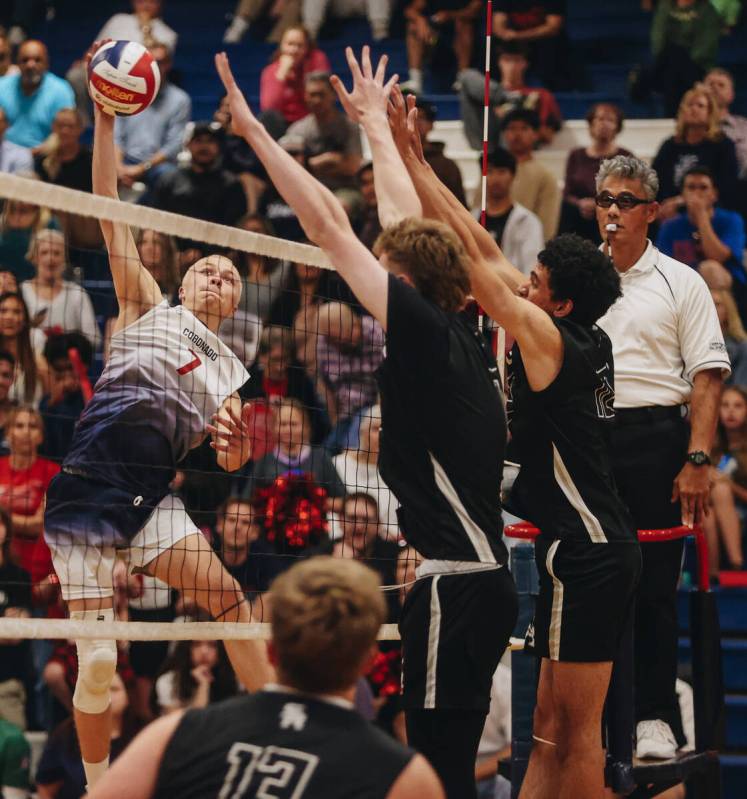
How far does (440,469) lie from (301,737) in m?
1.51

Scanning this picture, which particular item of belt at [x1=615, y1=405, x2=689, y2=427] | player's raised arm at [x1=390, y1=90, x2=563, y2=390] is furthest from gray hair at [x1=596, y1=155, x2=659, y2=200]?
player's raised arm at [x1=390, y1=90, x2=563, y2=390]

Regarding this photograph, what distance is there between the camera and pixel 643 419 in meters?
6.14

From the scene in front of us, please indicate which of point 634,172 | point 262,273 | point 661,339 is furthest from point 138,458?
point 262,273

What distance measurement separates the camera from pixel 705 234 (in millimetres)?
10820

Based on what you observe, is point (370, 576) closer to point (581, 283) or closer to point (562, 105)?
point (581, 283)

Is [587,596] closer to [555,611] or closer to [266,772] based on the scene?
[555,611]

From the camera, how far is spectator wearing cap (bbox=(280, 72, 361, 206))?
12.2 m

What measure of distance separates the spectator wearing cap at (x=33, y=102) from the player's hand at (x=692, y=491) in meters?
8.98

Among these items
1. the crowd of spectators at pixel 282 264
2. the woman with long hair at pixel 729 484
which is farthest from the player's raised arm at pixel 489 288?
the woman with long hair at pixel 729 484

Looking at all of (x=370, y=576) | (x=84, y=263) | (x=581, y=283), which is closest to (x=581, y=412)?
(x=581, y=283)

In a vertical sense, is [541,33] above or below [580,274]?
above

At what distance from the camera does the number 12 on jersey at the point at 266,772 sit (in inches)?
121

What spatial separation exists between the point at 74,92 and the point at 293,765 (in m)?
11.8

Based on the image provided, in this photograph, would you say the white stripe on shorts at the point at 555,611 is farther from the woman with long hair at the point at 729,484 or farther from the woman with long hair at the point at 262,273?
the woman with long hair at the point at 262,273
